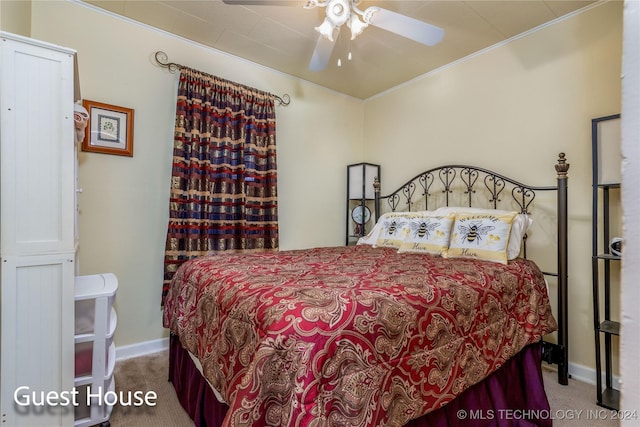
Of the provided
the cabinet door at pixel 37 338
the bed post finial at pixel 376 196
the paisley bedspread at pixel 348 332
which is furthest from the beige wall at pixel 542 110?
the cabinet door at pixel 37 338

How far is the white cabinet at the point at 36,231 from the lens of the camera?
1324mm

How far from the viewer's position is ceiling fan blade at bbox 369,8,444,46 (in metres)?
1.82

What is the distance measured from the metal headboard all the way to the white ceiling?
3.48 feet

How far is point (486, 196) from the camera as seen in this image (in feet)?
Answer: 9.04

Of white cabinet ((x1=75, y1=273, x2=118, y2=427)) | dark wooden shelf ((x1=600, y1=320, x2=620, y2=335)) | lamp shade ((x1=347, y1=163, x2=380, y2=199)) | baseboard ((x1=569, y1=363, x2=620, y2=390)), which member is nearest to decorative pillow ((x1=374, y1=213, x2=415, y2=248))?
lamp shade ((x1=347, y1=163, x2=380, y2=199))

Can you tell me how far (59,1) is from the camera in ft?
7.23

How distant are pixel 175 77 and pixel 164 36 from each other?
32 centimetres

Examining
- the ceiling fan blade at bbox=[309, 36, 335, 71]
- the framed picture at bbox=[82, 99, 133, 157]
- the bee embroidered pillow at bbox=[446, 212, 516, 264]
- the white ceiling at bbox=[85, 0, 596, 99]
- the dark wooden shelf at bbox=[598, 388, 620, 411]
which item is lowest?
the dark wooden shelf at bbox=[598, 388, 620, 411]

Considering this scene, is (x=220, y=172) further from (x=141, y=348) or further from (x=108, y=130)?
(x=141, y=348)

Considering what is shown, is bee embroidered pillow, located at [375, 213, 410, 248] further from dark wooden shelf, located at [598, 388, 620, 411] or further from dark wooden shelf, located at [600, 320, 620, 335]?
dark wooden shelf, located at [598, 388, 620, 411]

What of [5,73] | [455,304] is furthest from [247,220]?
[455,304]

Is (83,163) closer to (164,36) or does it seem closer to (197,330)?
(164,36)

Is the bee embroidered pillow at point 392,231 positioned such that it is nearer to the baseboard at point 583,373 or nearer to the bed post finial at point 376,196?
the bed post finial at point 376,196

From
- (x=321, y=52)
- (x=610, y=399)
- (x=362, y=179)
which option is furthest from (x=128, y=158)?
(x=610, y=399)
